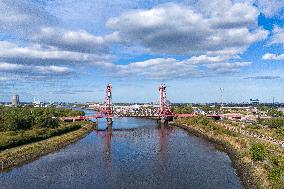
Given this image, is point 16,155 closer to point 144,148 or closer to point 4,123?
point 144,148

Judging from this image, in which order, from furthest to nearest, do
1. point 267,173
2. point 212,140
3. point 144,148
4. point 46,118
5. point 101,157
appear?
1. point 46,118
2. point 212,140
3. point 144,148
4. point 101,157
5. point 267,173

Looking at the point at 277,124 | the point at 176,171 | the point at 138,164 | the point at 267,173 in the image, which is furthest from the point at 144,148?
the point at 277,124

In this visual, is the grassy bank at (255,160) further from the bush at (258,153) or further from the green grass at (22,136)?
the green grass at (22,136)

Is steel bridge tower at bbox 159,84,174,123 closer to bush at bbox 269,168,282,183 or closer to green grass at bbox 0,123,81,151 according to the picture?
green grass at bbox 0,123,81,151

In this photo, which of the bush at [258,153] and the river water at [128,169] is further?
the bush at [258,153]

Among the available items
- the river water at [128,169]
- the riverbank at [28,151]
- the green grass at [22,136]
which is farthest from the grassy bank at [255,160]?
the green grass at [22,136]

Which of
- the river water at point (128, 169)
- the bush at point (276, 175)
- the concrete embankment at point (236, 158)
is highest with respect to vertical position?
the bush at point (276, 175)

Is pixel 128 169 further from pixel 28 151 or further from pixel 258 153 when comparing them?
pixel 28 151

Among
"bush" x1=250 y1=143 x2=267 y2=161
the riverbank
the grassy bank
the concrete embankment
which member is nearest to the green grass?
the riverbank
